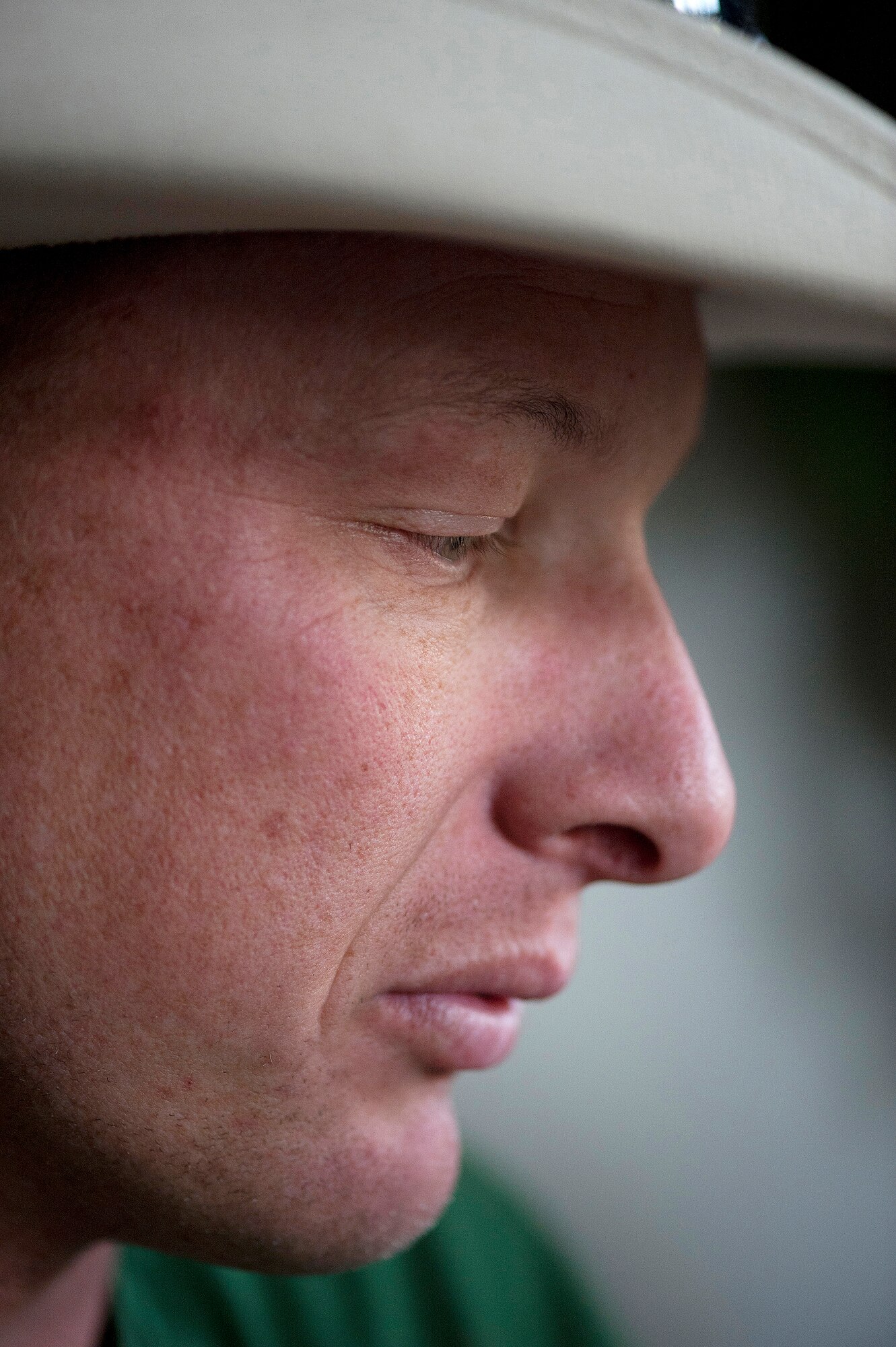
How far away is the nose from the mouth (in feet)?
0.22

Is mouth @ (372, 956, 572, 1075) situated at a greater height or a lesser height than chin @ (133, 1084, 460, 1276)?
greater

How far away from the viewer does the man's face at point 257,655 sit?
0.45 m

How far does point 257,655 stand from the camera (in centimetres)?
47

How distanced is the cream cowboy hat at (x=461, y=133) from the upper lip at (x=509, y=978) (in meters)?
0.38

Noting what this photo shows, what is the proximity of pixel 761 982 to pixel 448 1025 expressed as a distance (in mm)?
980

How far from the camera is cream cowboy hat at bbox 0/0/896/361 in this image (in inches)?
12.7

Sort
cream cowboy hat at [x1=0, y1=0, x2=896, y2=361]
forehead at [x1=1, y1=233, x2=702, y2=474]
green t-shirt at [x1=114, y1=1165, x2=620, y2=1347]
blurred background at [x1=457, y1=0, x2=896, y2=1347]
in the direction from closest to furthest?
cream cowboy hat at [x1=0, y1=0, x2=896, y2=361], forehead at [x1=1, y1=233, x2=702, y2=474], green t-shirt at [x1=114, y1=1165, x2=620, y2=1347], blurred background at [x1=457, y1=0, x2=896, y2=1347]

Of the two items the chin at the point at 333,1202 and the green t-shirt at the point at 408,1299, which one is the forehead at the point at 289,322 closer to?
the chin at the point at 333,1202

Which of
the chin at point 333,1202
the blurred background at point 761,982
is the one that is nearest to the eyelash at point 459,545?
the chin at point 333,1202

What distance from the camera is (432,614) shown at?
1.66 feet

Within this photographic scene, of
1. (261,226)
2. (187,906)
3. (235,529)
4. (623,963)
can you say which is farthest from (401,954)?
(623,963)

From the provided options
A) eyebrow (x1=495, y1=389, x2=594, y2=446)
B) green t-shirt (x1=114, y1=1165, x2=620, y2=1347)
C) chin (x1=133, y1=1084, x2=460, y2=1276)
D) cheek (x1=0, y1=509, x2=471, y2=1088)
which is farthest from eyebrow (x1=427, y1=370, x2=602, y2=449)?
green t-shirt (x1=114, y1=1165, x2=620, y2=1347)

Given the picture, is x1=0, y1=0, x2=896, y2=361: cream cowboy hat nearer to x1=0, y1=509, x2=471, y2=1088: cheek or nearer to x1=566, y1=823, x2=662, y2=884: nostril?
x1=0, y1=509, x2=471, y2=1088: cheek

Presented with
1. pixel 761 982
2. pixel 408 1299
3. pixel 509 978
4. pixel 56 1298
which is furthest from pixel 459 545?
pixel 761 982
